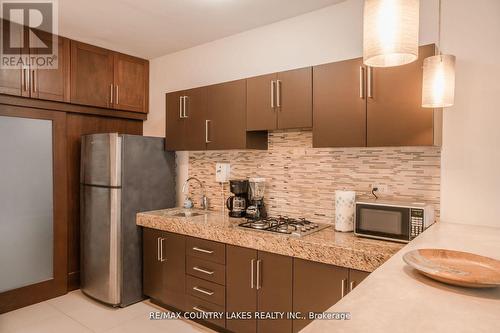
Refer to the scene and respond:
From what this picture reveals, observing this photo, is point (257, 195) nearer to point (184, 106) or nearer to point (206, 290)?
point (206, 290)

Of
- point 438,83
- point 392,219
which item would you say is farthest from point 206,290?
point 438,83

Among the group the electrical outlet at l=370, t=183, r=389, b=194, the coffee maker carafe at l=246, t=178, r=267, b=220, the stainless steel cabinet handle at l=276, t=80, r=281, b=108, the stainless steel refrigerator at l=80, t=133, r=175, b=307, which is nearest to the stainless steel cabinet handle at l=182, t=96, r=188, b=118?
the stainless steel refrigerator at l=80, t=133, r=175, b=307

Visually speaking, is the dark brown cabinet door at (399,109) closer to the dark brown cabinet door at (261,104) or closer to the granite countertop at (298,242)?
the granite countertop at (298,242)

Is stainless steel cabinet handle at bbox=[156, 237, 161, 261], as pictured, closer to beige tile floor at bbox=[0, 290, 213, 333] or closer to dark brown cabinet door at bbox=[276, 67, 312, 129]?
beige tile floor at bbox=[0, 290, 213, 333]

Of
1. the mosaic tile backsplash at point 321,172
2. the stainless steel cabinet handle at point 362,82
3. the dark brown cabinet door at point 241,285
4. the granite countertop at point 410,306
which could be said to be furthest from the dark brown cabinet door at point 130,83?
the granite countertop at point 410,306

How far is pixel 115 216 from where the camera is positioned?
9.80 feet

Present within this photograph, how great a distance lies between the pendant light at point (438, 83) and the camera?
1720 millimetres

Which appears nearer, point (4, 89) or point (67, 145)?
point (4, 89)

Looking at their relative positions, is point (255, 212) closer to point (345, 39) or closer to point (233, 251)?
point (233, 251)

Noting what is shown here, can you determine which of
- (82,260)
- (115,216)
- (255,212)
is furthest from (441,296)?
(82,260)

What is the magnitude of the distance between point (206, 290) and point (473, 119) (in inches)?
90.5

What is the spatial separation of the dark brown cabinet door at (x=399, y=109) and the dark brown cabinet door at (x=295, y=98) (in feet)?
1.49

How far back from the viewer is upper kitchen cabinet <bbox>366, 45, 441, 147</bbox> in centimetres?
190

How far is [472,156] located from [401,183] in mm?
455
